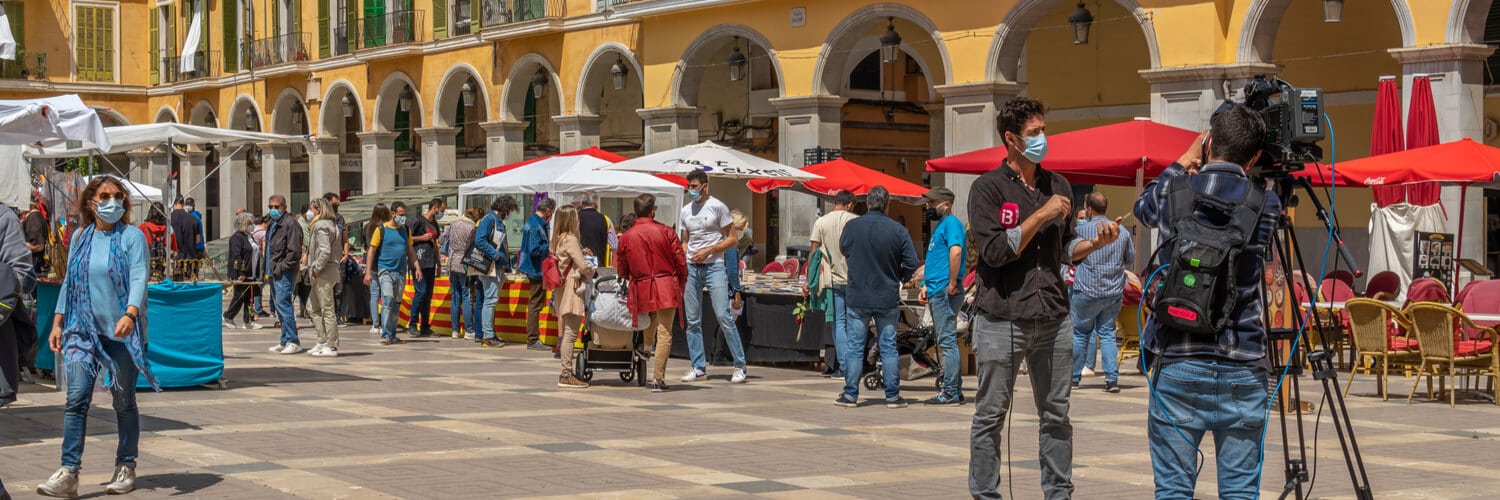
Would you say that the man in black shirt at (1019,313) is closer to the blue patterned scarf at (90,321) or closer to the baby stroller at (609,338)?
the blue patterned scarf at (90,321)

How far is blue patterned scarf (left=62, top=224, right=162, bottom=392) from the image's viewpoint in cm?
844

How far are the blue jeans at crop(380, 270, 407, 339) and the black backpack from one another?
48.1ft

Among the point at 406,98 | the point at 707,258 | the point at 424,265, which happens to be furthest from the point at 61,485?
the point at 406,98

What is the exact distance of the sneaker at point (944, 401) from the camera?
12875 mm

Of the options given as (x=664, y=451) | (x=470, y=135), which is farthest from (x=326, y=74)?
(x=664, y=451)

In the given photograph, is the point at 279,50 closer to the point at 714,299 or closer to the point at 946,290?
the point at 714,299

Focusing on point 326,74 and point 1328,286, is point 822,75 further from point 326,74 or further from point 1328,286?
point 326,74

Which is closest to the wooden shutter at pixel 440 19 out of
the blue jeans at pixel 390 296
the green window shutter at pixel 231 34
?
the green window shutter at pixel 231 34

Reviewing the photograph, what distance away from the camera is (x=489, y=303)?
765 inches

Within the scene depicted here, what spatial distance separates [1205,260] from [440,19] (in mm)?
31913

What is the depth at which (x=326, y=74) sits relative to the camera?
4066 cm

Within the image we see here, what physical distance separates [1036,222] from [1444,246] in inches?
504

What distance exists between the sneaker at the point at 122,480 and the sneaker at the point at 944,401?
6133 mm

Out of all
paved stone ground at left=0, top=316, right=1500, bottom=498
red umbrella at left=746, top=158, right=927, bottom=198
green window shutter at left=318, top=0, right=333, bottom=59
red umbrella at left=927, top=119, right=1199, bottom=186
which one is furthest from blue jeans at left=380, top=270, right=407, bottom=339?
green window shutter at left=318, top=0, right=333, bottom=59
